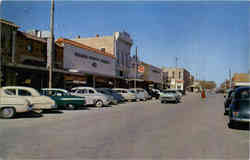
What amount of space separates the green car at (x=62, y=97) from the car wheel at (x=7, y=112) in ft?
14.8

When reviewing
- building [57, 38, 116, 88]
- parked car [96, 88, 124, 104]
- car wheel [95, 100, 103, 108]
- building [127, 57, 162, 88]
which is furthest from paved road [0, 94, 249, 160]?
building [127, 57, 162, 88]

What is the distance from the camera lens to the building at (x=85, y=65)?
26.7 meters

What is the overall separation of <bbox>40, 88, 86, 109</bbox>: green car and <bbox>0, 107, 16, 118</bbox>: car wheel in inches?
177

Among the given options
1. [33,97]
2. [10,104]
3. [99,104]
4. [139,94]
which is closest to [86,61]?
[139,94]

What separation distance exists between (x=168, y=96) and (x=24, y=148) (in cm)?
2119

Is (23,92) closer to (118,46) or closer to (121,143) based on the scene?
(121,143)

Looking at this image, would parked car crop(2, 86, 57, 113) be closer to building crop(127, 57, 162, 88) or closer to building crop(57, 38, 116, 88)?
building crop(57, 38, 116, 88)

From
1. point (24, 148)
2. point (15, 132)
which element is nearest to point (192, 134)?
point (24, 148)

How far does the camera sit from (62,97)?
16.4 metres

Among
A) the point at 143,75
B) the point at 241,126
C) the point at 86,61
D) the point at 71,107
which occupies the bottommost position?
the point at 241,126

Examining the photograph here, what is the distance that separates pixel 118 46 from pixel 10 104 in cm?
3139

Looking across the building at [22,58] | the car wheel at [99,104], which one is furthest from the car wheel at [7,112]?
the car wheel at [99,104]

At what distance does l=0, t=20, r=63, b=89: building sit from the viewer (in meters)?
19.0

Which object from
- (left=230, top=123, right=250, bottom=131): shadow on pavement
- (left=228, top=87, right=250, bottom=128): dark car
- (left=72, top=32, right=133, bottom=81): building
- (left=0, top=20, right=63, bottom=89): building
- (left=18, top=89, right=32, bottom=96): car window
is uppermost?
(left=72, top=32, right=133, bottom=81): building
